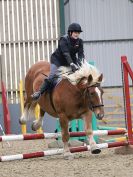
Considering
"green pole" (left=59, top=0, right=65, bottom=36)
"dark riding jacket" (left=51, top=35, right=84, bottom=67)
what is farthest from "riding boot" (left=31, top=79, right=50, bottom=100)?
"green pole" (left=59, top=0, right=65, bottom=36)

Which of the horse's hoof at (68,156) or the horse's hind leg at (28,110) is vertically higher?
the horse's hind leg at (28,110)

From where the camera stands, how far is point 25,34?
16.4 metres

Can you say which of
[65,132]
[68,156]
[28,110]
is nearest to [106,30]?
[28,110]

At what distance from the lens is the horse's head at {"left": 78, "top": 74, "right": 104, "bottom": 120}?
19.9ft

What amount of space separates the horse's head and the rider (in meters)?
0.36

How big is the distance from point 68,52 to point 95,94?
2.56 ft

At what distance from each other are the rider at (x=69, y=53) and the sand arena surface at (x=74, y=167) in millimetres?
1077

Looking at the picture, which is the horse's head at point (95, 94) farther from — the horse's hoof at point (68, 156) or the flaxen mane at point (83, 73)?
the horse's hoof at point (68, 156)

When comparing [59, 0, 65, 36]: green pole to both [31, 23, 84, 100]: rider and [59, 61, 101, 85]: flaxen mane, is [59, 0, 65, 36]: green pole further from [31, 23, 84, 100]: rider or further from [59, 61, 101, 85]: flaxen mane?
[59, 61, 101, 85]: flaxen mane

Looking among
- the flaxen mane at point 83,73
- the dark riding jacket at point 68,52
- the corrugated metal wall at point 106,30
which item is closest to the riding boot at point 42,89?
the dark riding jacket at point 68,52

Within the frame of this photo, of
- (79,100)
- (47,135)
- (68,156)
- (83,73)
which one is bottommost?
(68,156)

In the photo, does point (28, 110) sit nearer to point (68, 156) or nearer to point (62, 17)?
point (68, 156)

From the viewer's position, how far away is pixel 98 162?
6.16 meters

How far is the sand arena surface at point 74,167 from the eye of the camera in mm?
5270
